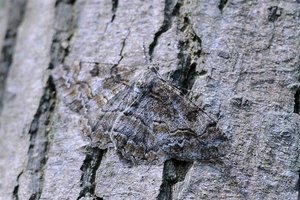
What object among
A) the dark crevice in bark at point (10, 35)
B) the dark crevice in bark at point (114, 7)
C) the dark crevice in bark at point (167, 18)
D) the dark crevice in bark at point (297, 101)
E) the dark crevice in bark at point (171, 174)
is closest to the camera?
the dark crevice in bark at point (171, 174)

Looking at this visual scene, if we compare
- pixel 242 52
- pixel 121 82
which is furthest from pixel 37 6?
pixel 242 52

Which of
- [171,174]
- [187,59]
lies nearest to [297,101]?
[187,59]

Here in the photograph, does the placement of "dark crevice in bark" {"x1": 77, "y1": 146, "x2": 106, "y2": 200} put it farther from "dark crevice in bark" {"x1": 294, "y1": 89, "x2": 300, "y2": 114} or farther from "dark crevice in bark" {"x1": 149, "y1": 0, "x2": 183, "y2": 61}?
"dark crevice in bark" {"x1": 294, "y1": 89, "x2": 300, "y2": 114}

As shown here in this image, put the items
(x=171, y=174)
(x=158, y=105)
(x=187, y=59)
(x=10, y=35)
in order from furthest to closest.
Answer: (x=10, y=35)
(x=158, y=105)
(x=187, y=59)
(x=171, y=174)

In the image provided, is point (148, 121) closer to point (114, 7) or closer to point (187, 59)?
point (187, 59)

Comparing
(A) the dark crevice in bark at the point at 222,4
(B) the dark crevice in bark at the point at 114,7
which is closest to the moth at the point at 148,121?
(B) the dark crevice in bark at the point at 114,7

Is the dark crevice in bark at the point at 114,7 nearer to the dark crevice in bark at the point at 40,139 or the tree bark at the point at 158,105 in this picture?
the tree bark at the point at 158,105
